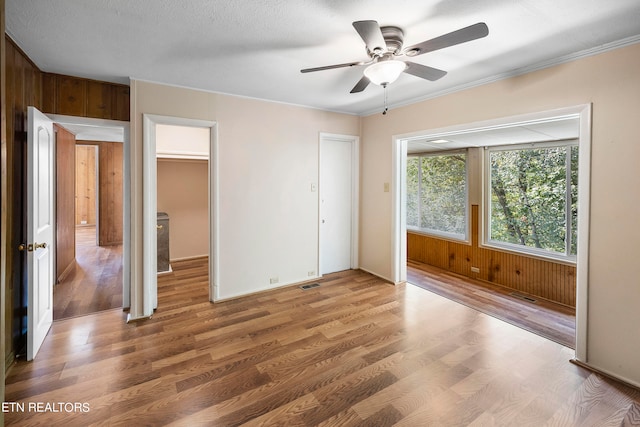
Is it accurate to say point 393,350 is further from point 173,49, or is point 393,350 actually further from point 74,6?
point 74,6

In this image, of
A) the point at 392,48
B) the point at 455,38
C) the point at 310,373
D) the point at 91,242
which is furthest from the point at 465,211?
the point at 91,242

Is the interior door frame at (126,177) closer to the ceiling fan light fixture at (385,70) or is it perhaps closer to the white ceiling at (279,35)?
the white ceiling at (279,35)

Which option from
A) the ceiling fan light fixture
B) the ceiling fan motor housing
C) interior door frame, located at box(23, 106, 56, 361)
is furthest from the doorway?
the ceiling fan motor housing

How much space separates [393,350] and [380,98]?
288 centimetres

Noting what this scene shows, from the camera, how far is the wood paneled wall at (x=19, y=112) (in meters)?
2.23

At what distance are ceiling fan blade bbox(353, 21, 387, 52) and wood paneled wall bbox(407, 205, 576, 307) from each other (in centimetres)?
391

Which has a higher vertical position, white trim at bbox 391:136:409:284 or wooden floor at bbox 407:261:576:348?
white trim at bbox 391:136:409:284

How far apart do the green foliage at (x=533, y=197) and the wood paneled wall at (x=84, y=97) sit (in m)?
5.26

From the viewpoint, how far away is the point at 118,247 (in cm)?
630

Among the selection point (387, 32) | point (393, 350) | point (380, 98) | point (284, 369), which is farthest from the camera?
point (380, 98)

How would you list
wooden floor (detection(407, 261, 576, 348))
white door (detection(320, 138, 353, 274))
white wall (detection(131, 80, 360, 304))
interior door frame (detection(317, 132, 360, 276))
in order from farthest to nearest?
interior door frame (detection(317, 132, 360, 276))
white door (detection(320, 138, 353, 274))
white wall (detection(131, 80, 360, 304))
wooden floor (detection(407, 261, 576, 348))

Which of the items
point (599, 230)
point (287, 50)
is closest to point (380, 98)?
point (287, 50)

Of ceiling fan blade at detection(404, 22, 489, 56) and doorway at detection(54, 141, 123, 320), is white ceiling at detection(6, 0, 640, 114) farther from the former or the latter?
doorway at detection(54, 141, 123, 320)

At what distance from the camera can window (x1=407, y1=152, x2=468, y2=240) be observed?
17.3 ft
